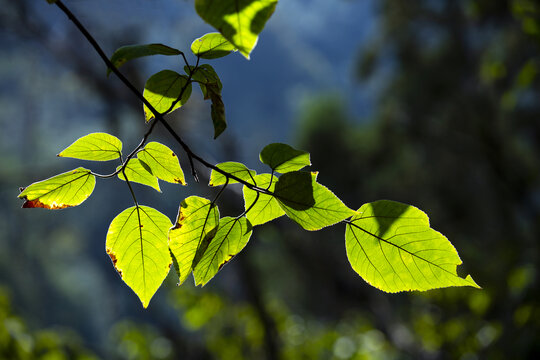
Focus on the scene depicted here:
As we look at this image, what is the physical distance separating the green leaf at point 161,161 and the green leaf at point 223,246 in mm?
51

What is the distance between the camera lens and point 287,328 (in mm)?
1931

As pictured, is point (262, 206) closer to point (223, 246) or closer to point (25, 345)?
point (223, 246)

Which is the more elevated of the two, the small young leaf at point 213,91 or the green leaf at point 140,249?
the small young leaf at point 213,91

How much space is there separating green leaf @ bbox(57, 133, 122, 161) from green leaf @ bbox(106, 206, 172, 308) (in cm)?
4

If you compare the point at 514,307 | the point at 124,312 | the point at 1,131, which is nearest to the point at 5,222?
the point at 1,131

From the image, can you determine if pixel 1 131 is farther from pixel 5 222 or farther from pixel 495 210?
pixel 495 210

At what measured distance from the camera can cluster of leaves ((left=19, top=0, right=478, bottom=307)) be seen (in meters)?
0.24

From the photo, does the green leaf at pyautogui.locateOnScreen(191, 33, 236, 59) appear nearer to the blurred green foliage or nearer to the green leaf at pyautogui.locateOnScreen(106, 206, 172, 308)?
the green leaf at pyautogui.locateOnScreen(106, 206, 172, 308)

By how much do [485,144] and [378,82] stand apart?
3553mm

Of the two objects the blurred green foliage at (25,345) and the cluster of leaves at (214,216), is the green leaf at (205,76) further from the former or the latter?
the blurred green foliage at (25,345)

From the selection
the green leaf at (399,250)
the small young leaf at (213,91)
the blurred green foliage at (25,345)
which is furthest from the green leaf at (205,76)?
the blurred green foliage at (25,345)

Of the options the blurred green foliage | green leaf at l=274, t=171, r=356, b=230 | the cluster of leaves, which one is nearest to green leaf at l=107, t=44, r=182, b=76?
the cluster of leaves

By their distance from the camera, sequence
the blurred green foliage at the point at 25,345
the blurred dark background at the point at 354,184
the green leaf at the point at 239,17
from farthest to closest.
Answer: the blurred dark background at the point at 354,184 < the blurred green foliage at the point at 25,345 < the green leaf at the point at 239,17

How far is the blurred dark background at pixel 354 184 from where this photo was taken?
1631mm
